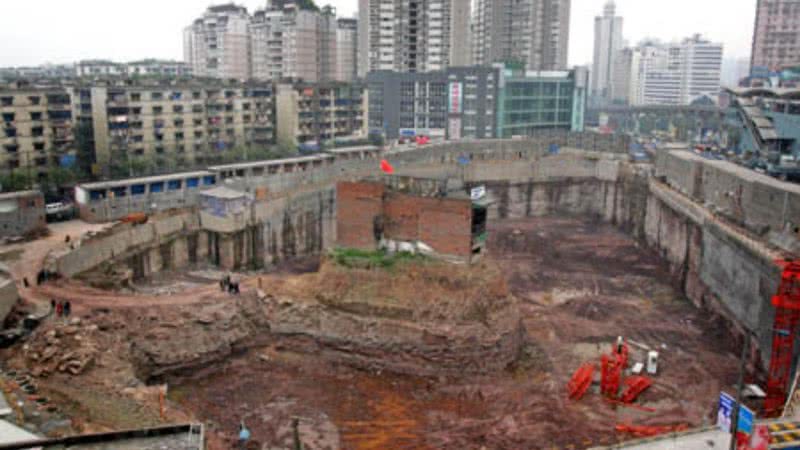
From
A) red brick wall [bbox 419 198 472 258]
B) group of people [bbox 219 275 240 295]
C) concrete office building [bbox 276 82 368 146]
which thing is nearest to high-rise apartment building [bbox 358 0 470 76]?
concrete office building [bbox 276 82 368 146]

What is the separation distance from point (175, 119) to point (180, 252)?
2424cm

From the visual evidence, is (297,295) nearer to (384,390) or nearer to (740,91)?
(384,390)

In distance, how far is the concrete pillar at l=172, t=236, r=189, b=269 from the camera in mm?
46906

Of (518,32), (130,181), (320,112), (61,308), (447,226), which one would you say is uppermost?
(518,32)

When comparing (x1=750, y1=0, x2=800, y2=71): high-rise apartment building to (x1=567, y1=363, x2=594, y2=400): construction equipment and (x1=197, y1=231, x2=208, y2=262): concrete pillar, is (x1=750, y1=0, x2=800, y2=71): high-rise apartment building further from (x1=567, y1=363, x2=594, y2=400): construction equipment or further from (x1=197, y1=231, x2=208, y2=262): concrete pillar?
(x1=197, y1=231, x2=208, y2=262): concrete pillar

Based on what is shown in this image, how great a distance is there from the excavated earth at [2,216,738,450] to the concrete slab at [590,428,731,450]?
7662 millimetres

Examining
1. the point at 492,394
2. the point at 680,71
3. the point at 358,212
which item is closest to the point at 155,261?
the point at 358,212

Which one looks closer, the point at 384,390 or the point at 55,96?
the point at 384,390

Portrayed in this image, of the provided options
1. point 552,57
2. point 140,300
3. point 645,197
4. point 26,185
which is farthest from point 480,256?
point 552,57

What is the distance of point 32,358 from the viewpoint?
90.2ft

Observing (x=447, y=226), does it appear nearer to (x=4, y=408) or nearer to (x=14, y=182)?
(x=4, y=408)

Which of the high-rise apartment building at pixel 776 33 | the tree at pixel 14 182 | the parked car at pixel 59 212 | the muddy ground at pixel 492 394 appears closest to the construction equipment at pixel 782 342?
the muddy ground at pixel 492 394

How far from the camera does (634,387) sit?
107ft

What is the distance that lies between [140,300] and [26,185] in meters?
25.3
